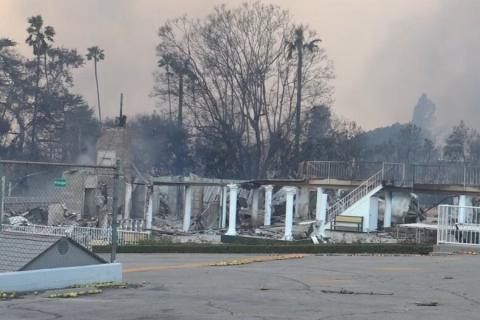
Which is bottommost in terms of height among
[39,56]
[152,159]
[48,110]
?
[152,159]

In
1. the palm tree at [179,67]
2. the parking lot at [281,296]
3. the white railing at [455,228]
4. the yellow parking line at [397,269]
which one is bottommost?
the parking lot at [281,296]

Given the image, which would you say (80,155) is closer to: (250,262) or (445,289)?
(250,262)

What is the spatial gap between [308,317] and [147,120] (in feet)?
231

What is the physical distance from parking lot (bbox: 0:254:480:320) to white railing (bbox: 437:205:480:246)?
5789 mm

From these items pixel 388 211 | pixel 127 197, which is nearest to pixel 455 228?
pixel 388 211

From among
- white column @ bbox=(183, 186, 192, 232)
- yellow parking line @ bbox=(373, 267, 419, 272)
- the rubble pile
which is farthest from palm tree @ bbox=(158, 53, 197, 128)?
yellow parking line @ bbox=(373, 267, 419, 272)

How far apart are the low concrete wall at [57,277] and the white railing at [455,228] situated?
12589 mm

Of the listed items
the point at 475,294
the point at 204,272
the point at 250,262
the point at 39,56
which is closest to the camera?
the point at 475,294

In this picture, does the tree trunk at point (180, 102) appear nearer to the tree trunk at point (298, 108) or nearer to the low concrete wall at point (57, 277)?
the tree trunk at point (298, 108)

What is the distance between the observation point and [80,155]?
74750 mm

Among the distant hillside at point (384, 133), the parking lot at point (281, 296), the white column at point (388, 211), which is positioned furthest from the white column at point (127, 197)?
the distant hillside at point (384, 133)

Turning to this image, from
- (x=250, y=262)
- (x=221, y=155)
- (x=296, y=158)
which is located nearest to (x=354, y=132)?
(x=296, y=158)

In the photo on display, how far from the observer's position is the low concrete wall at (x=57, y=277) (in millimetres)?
11016

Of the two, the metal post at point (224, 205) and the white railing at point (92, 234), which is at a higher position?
the metal post at point (224, 205)
